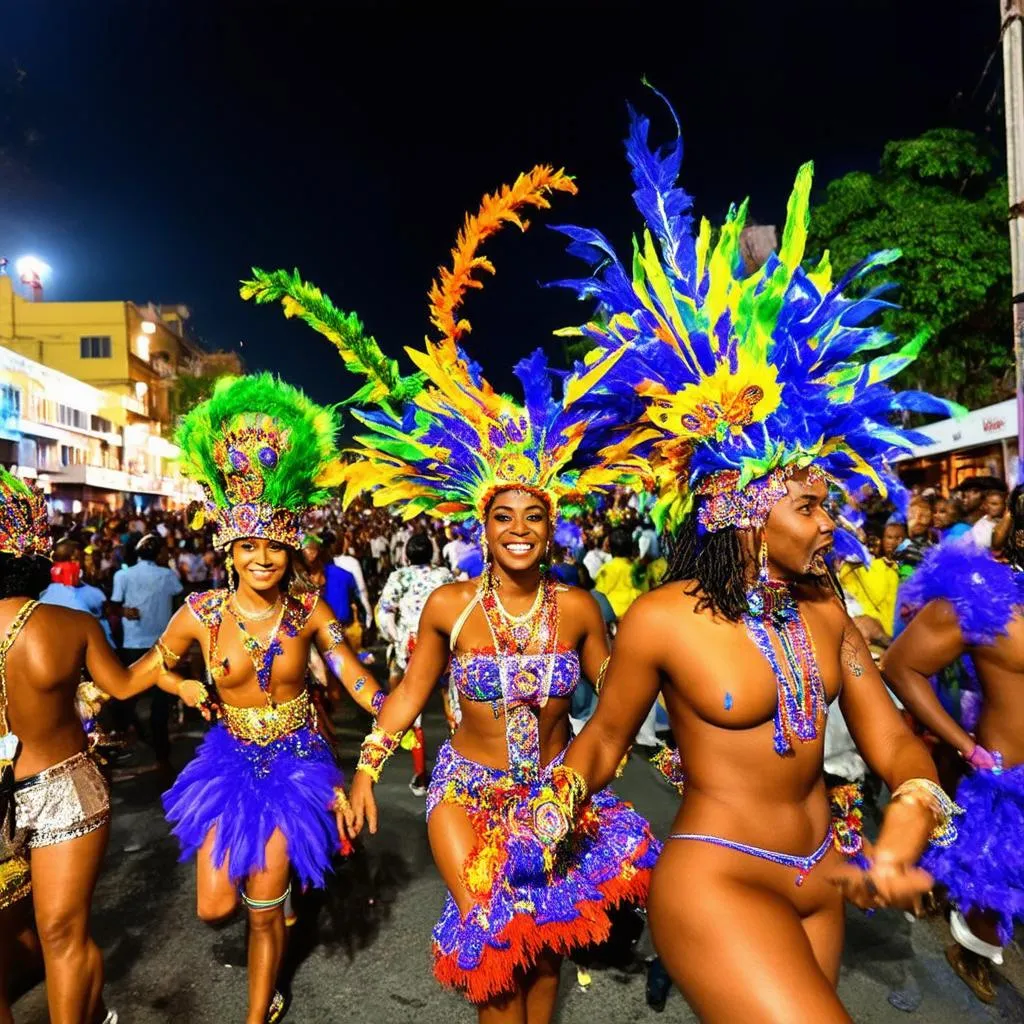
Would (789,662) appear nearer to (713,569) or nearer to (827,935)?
(713,569)

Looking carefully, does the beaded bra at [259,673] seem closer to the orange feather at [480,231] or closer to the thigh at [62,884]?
the thigh at [62,884]

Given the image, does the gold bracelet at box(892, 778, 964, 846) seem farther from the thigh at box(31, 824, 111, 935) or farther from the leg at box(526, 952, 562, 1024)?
the thigh at box(31, 824, 111, 935)

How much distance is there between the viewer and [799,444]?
2.40m

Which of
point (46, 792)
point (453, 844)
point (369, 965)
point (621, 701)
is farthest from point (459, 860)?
point (46, 792)

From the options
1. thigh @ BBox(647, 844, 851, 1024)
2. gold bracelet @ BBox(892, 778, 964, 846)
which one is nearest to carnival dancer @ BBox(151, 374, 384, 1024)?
thigh @ BBox(647, 844, 851, 1024)

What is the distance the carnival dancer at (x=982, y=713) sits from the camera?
3.09m

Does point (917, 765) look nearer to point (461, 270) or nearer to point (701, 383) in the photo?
point (701, 383)

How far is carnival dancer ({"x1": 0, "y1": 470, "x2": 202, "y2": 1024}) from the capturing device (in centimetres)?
295

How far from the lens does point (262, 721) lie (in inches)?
146

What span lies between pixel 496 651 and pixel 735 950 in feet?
5.02

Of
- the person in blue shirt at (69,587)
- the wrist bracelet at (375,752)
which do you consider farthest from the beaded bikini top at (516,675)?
the person in blue shirt at (69,587)

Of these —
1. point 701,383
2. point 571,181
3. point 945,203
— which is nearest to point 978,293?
point 945,203

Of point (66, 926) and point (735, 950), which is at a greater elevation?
point (735, 950)

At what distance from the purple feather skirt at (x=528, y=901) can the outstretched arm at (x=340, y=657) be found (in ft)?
3.06
